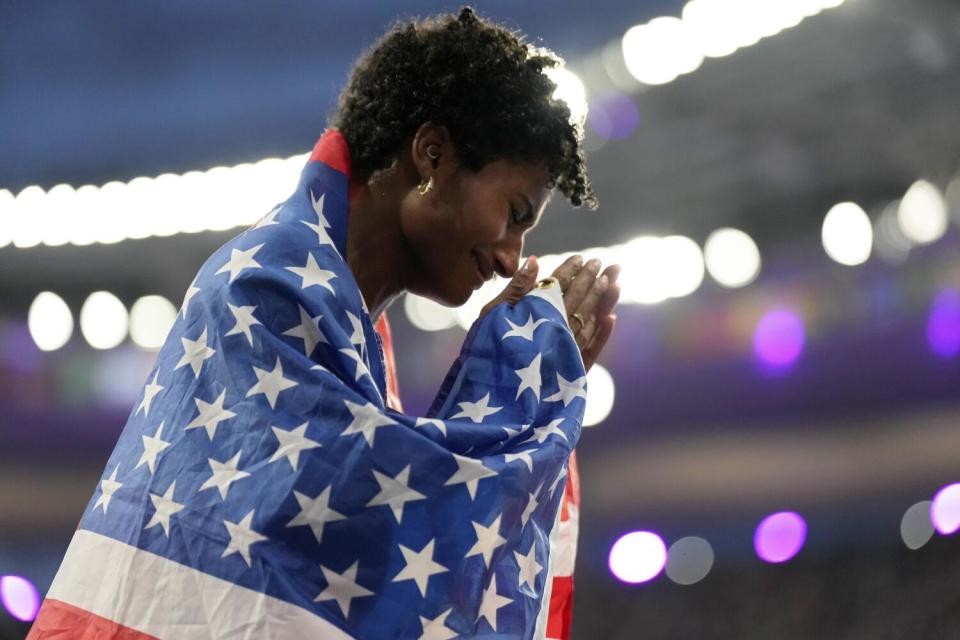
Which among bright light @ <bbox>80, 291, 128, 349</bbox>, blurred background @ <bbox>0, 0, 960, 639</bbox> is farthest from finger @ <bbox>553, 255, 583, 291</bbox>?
bright light @ <bbox>80, 291, 128, 349</bbox>

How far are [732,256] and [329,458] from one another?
394 centimetres

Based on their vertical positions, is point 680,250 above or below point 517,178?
above

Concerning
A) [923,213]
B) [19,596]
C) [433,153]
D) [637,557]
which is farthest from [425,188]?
[19,596]

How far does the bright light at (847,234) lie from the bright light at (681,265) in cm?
53

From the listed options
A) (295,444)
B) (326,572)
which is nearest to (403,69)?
(295,444)

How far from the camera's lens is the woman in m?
1.04

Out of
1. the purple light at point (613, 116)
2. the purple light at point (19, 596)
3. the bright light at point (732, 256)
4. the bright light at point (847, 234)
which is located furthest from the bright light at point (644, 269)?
the purple light at point (19, 596)

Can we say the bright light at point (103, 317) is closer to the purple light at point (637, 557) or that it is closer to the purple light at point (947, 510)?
the purple light at point (637, 557)

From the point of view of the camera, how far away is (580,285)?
1.43m

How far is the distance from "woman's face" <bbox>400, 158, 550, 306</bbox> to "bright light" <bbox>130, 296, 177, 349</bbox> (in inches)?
170

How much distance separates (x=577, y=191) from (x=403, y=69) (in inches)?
10.5

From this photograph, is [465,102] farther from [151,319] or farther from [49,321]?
[49,321]

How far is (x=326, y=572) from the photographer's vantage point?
41.0 inches

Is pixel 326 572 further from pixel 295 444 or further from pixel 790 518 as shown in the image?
pixel 790 518
